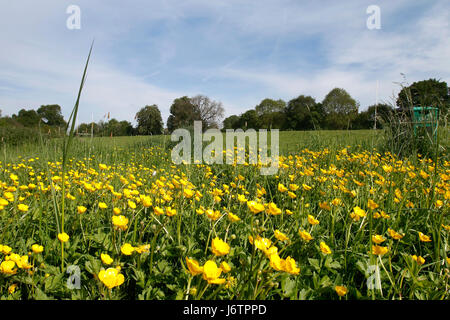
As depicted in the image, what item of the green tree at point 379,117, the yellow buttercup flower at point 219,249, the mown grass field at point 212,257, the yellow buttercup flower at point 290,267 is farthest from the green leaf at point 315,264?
the green tree at point 379,117

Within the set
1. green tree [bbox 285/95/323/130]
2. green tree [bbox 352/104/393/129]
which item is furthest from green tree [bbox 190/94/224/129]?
green tree [bbox 352/104/393/129]

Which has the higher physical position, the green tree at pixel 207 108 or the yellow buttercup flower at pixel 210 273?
the green tree at pixel 207 108

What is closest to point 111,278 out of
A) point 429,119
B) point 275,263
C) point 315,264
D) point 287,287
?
A: point 275,263

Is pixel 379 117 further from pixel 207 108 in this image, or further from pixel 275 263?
pixel 207 108

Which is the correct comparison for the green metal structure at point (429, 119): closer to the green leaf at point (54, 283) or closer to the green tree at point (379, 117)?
the green tree at point (379, 117)

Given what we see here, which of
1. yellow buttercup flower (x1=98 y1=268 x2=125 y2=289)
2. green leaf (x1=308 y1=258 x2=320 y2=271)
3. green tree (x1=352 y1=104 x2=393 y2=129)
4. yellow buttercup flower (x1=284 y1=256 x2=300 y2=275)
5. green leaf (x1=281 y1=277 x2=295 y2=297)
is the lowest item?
green leaf (x1=281 y1=277 x2=295 y2=297)

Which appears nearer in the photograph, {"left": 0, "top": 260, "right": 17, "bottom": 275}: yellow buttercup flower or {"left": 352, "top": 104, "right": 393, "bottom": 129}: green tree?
{"left": 0, "top": 260, "right": 17, "bottom": 275}: yellow buttercup flower

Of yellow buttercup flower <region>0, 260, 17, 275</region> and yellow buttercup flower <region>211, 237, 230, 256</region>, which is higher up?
yellow buttercup flower <region>211, 237, 230, 256</region>

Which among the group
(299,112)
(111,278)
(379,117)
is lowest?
(111,278)

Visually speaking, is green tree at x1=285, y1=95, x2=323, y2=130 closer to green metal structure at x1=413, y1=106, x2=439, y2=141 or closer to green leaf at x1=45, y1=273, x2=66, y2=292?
green metal structure at x1=413, y1=106, x2=439, y2=141

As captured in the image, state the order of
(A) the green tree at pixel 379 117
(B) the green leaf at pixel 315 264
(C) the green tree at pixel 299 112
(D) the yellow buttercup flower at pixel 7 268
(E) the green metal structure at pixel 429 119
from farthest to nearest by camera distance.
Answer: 1. (C) the green tree at pixel 299 112
2. (A) the green tree at pixel 379 117
3. (E) the green metal structure at pixel 429 119
4. (B) the green leaf at pixel 315 264
5. (D) the yellow buttercup flower at pixel 7 268

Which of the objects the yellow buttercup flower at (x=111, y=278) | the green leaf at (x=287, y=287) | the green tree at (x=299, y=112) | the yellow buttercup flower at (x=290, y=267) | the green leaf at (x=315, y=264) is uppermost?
the green tree at (x=299, y=112)
